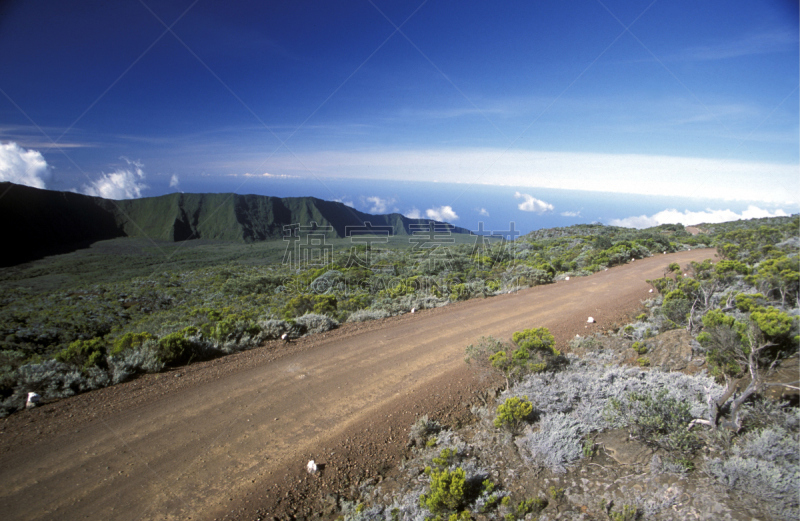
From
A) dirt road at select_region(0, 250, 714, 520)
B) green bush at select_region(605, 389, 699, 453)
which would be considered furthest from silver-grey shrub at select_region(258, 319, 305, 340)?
green bush at select_region(605, 389, 699, 453)

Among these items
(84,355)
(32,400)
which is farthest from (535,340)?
(84,355)

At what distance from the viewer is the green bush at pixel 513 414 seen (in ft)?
16.1

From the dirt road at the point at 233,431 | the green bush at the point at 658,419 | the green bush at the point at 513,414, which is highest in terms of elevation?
the green bush at the point at 658,419

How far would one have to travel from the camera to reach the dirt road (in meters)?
3.91

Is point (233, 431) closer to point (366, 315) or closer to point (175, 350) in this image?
point (175, 350)

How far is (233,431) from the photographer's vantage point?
5109mm

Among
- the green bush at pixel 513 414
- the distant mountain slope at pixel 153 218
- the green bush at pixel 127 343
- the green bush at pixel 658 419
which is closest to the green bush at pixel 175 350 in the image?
the green bush at pixel 127 343

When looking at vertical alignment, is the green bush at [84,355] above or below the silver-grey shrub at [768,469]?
below

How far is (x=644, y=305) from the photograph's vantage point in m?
10.5

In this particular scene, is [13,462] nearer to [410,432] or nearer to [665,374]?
[410,432]

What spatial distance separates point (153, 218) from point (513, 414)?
105 meters

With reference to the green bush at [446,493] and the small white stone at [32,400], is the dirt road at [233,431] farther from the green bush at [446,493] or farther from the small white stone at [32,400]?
the green bush at [446,493]

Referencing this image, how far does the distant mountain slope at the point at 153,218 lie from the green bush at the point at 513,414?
202 feet

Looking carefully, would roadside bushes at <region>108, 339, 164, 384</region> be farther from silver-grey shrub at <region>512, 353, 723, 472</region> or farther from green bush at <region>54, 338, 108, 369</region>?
silver-grey shrub at <region>512, 353, 723, 472</region>
